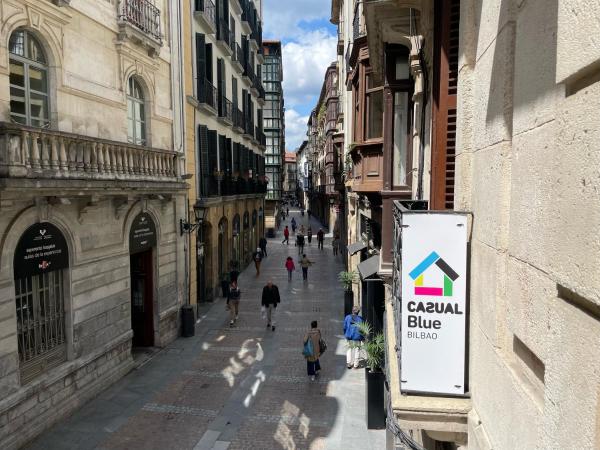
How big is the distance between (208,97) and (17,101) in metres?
10.1

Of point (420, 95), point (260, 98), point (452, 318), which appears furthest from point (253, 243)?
point (452, 318)

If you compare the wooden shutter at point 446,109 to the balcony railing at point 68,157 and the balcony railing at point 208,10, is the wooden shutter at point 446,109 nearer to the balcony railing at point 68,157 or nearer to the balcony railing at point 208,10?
the balcony railing at point 68,157

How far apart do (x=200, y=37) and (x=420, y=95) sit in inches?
505

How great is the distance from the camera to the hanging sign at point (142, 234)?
41.3 ft

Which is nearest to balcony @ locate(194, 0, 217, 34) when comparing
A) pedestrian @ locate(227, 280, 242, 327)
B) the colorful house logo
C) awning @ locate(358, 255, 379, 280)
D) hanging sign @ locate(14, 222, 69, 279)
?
pedestrian @ locate(227, 280, 242, 327)

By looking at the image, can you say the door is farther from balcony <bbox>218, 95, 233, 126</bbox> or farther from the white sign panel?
the white sign panel

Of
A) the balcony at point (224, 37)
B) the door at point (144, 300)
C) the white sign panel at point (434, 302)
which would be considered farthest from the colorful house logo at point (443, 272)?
the balcony at point (224, 37)

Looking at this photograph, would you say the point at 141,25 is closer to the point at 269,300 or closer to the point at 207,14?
the point at 207,14

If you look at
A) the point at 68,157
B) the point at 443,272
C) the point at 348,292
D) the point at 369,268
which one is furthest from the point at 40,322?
the point at 348,292

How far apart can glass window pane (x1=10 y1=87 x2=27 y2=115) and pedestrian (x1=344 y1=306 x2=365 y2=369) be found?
8.45m

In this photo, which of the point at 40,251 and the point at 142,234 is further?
the point at 142,234

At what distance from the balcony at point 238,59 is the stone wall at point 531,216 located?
2104 centimetres

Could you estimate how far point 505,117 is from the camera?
3277mm

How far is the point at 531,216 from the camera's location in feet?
9.02
